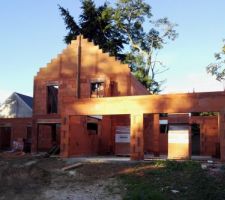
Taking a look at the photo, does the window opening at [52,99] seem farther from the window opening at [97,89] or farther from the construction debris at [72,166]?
the construction debris at [72,166]

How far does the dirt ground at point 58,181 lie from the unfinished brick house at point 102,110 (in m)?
3.38

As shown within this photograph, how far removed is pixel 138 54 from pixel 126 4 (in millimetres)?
5997

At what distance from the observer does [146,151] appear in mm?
36406

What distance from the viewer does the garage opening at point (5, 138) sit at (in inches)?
1651

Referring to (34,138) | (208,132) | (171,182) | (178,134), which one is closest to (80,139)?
(34,138)

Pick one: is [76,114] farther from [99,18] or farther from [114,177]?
[99,18]

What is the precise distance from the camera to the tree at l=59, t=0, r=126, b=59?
1869 inches

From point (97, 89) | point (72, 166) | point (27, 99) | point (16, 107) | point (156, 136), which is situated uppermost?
point (27, 99)

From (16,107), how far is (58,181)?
101ft

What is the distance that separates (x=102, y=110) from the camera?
90.5 ft

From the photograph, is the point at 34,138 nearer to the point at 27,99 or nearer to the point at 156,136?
the point at 156,136

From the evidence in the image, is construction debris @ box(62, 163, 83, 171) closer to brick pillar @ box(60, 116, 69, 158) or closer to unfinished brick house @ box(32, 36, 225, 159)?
unfinished brick house @ box(32, 36, 225, 159)

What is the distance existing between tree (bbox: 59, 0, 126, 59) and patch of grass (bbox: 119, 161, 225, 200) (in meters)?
27.1

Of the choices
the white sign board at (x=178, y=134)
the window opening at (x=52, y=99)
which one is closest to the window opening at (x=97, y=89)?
the window opening at (x=52, y=99)
